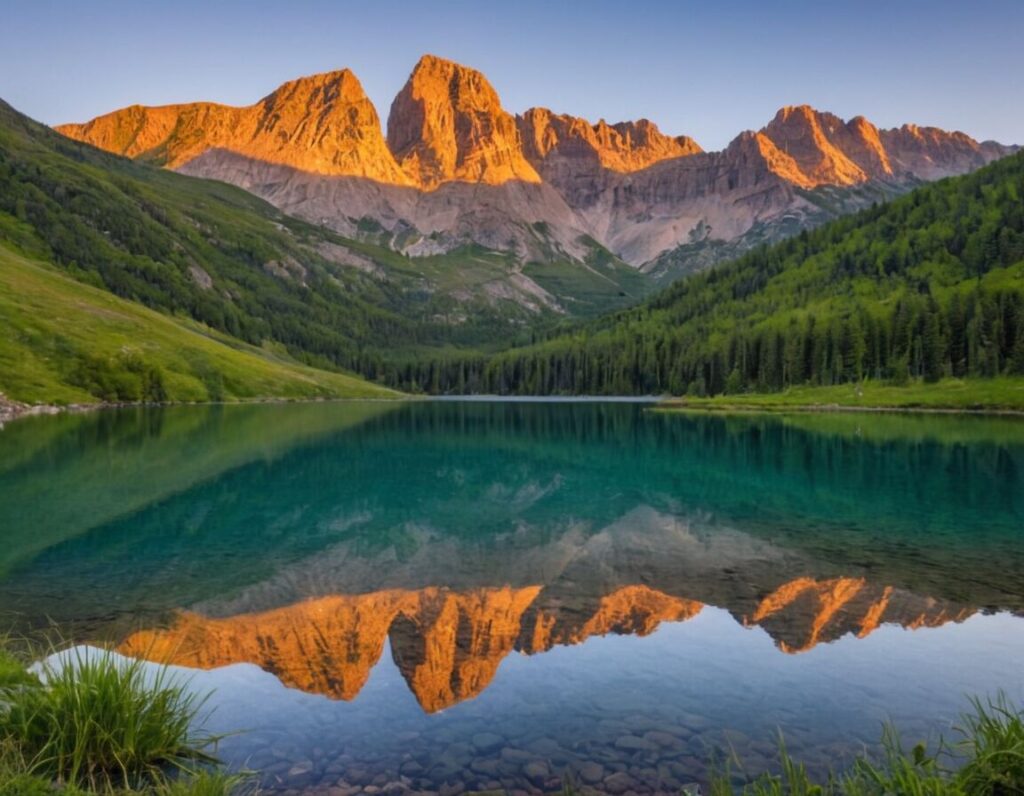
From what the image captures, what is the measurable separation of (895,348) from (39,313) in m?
205

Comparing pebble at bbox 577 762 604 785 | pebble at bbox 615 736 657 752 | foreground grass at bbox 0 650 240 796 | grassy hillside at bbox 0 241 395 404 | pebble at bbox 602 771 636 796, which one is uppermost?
grassy hillside at bbox 0 241 395 404

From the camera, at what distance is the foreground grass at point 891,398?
411 ft

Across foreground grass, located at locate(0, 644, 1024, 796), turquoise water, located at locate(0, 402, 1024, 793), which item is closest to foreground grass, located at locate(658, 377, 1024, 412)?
turquoise water, located at locate(0, 402, 1024, 793)

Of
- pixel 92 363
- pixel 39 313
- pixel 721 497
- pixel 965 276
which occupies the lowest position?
pixel 721 497

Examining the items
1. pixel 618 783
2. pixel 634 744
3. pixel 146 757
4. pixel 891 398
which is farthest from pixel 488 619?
pixel 891 398

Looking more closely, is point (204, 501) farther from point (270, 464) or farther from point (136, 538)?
point (270, 464)

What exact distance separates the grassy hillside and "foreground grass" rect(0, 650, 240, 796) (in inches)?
5477

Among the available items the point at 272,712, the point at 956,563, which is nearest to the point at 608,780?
the point at 272,712

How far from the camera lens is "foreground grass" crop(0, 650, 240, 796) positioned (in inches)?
367

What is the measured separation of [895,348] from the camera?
6324 inches

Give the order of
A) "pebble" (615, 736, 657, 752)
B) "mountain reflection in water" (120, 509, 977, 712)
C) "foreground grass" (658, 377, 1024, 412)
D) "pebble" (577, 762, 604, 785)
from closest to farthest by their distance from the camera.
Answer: "pebble" (577, 762, 604, 785) → "pebble" (615, 736, 657, 752) → "mountain reflection in water" (120, 509, 977, 712) → "foreground grass" (658, 377, 1024, 412)

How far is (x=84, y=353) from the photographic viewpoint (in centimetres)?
15175

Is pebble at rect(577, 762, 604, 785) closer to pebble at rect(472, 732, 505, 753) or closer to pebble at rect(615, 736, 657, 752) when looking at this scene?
pebble at rect(615, 736, 657, 752)

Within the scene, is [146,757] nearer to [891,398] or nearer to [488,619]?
[488,619]
